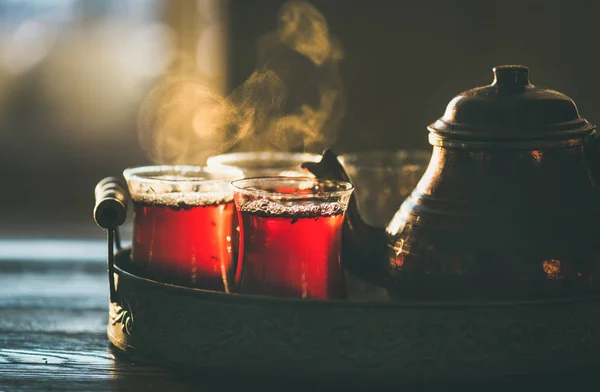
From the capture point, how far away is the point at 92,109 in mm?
7266

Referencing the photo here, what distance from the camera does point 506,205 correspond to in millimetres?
945

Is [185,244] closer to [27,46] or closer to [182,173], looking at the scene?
[182,173]

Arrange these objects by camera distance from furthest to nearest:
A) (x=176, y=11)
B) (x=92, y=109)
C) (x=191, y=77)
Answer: (x=92, y=109), (x=191, y=77), (x=176, y=11)

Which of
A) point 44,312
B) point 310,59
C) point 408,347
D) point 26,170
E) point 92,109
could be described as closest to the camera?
point 408,347

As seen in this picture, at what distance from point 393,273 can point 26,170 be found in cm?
526

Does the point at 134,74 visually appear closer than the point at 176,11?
No

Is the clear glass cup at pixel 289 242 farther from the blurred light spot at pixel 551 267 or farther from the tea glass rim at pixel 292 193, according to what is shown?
the blurred light spot at pixel 551 267

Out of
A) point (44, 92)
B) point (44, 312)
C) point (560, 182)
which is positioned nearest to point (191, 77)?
point (44, 92)

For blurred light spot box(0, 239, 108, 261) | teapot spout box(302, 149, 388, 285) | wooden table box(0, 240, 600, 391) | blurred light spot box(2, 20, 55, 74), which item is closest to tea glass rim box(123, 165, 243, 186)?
teapot spout box(302, 149, 388, 285)

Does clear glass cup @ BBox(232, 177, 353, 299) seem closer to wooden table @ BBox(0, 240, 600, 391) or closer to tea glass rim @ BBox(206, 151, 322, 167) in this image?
wooden table @ BBox(0, 240, 600, 391)

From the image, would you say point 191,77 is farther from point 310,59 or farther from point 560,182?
point 560,182

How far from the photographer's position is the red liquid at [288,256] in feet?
3.12

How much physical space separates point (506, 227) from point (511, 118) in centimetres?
12

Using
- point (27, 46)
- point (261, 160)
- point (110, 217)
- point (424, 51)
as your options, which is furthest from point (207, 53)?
point (110, 217)
